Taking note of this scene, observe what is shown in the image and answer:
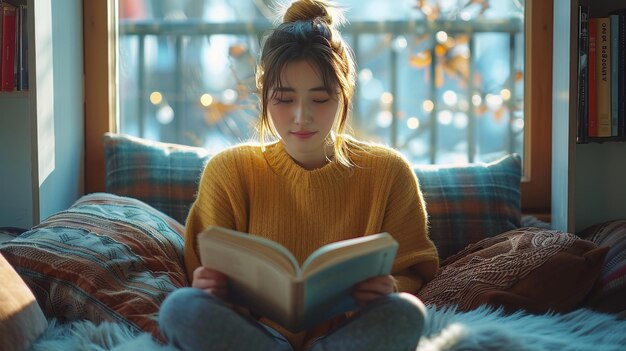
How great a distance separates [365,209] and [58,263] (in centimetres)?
60

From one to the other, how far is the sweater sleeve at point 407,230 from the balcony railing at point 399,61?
0.67 meters

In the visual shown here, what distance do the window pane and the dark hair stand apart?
67 cm

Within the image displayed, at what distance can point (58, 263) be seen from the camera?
1426 mm

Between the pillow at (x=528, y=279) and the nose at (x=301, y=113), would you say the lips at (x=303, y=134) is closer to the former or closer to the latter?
the nose at (x=301, y=113)

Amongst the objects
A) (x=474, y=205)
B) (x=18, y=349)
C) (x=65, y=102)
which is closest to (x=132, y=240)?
(x=18, y=349)

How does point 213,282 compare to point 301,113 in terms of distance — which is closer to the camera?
point 213,282

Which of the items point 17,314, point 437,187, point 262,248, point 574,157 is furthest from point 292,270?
point 574,157

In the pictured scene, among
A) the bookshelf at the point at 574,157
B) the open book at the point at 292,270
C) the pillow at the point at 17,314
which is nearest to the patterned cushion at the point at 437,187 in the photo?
the bookshelf at the point at 574,157

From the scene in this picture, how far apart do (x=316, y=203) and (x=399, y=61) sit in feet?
2.67

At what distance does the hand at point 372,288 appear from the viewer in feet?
3.87

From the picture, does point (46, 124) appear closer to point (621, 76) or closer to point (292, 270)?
point (292, 270)

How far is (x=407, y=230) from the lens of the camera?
157 cm

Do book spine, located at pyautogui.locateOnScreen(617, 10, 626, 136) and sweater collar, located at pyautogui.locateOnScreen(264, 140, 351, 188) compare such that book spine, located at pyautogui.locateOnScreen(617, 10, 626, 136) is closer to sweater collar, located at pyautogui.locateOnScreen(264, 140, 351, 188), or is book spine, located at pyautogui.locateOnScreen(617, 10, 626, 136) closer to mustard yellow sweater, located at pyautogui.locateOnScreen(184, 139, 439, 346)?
mustard yellow sweater, located at pyautogui.locateOnScreen(184, 139, 439, 346)

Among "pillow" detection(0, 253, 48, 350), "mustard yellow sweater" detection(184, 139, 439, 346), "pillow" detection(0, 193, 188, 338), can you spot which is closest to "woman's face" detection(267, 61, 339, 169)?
"mustard yellow sweater" detection(184, 139, 439, 346)
